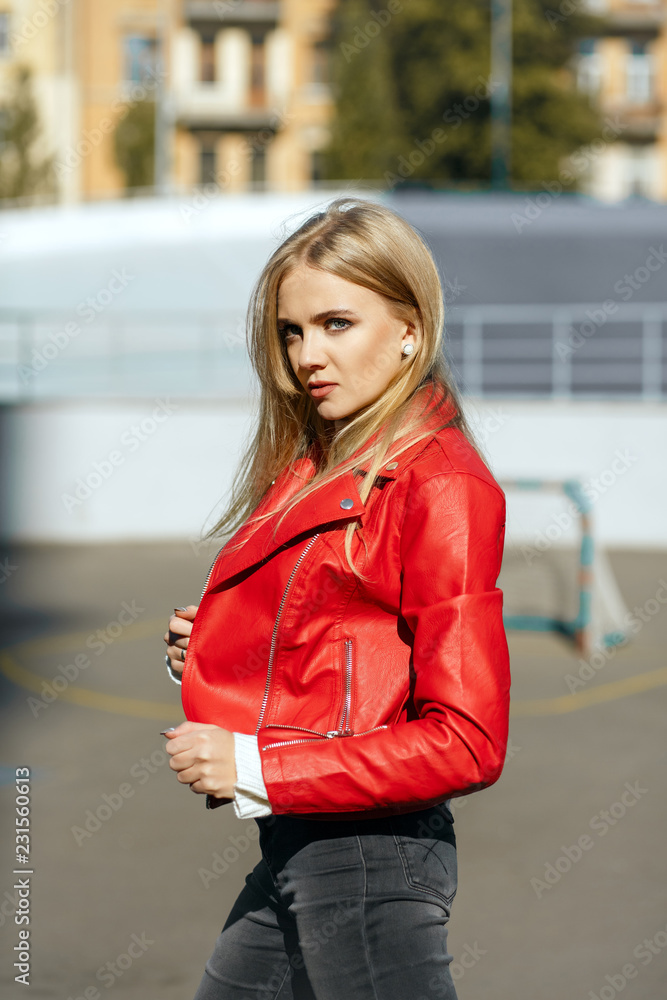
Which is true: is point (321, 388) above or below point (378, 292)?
below

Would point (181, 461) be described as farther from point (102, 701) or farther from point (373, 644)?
point (373, 644)

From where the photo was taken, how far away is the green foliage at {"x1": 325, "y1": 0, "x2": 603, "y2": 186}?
104 ft

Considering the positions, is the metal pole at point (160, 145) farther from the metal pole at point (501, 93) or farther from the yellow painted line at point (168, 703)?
the yellow painted line at point (168, 703)

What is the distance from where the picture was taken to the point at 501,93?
104ft

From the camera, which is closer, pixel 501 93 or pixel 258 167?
pixel 501 93

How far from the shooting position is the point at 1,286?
22.7m

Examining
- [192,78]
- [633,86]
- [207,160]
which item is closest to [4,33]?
[192,78]

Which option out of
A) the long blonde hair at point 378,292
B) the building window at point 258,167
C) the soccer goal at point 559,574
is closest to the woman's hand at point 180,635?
the long blonde hair at point 378,292

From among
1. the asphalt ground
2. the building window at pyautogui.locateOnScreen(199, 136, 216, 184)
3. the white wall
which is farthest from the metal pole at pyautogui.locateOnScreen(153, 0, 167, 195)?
the asphalt ground

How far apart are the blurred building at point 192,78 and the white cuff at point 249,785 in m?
40.0

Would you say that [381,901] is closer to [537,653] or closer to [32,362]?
[537,653]

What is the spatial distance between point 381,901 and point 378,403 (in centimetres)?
73

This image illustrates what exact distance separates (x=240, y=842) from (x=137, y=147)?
3297 centimetres

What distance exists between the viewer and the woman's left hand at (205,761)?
4.99 feet
